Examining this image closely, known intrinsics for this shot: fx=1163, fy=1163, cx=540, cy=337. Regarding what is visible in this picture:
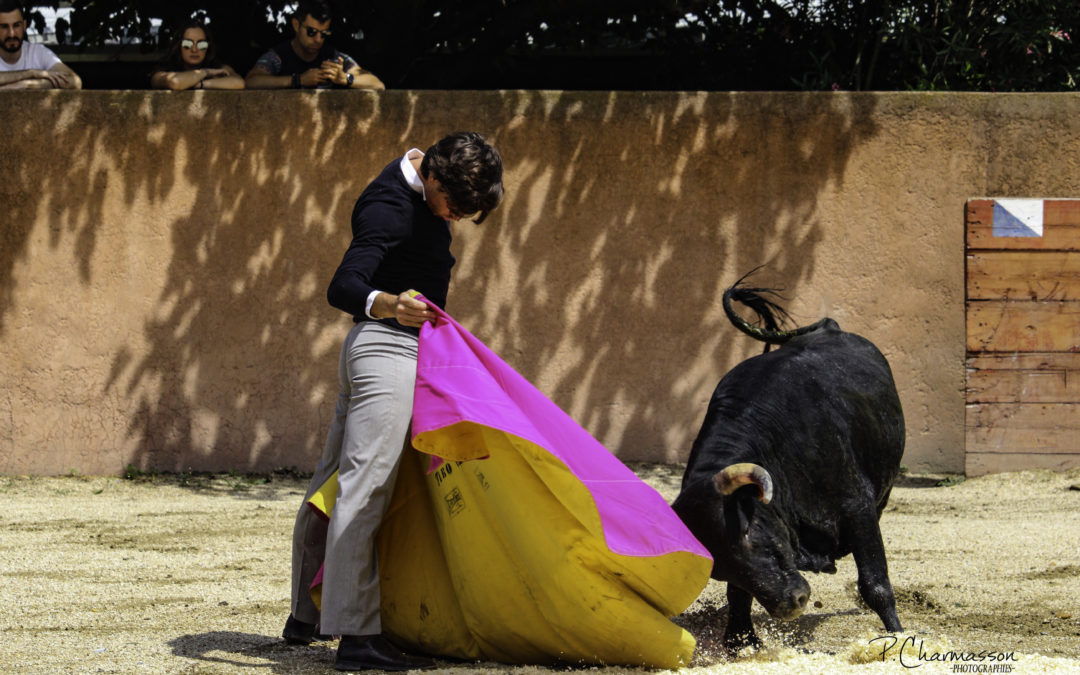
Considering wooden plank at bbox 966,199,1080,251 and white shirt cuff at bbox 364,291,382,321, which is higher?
wooden plank at bbox 966,199,1080,251

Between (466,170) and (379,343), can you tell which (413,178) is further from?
(379,343)

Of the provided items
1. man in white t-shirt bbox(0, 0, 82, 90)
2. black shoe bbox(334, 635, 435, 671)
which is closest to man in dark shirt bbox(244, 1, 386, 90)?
man in white t-shirt bbox(0, 0, 82, 90)

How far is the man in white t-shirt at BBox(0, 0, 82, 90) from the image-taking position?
7.42 metres

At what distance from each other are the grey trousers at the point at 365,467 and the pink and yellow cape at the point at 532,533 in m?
A: 0.09

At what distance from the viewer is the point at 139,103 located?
7.36 meters

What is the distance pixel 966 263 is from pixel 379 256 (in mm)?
5211

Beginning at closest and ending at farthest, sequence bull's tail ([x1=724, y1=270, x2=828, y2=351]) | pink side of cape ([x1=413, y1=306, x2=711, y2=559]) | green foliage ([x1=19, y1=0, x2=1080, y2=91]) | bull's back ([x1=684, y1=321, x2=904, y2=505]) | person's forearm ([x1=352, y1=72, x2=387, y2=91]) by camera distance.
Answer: pink side of cape ([x1=413, y1=306, x2=711, y2=559]) < bull's back ([x1=684, y1=321, x2=904, y2=505]) < bull's tail ([x1=724, y1=270, x2=828, y2=351]) < person's forearm ([x1=352, y1=72, x2=387, y2=91]) < green foliage ([x1=19, y1=0, x2=1080, y2=91])

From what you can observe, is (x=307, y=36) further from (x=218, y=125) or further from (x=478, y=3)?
(x=478, y=3)

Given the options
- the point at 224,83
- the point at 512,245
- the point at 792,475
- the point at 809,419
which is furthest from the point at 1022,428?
the point at 224,83

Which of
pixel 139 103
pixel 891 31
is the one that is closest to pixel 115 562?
pixel 139 103

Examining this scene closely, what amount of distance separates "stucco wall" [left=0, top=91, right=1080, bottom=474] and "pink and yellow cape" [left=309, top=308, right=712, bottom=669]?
156 inches

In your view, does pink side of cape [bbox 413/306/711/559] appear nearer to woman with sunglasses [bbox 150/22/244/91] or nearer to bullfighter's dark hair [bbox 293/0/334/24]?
bullfighter's dark hair [bbox 293/0/334/24]

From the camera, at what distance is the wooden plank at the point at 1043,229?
7363 millimetres

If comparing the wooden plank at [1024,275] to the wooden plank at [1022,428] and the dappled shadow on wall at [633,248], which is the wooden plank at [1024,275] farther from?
the dappled shadow on wall at [633,248]
